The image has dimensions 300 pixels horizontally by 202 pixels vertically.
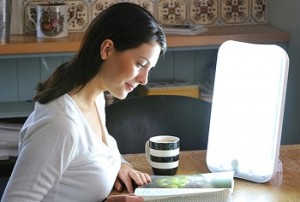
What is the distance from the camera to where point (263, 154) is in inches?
61.7

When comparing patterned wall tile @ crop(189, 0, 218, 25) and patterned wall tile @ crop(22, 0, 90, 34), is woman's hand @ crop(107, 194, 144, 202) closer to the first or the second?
patterned wall tile @ crop(22, 0, 90, 34)

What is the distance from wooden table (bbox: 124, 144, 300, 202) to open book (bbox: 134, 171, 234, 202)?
0.04 meters

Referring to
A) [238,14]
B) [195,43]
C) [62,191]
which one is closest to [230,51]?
[62,191]

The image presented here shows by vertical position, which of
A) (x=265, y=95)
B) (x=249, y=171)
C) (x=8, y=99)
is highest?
(x=265, y=95)

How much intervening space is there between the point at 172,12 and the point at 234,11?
0.98ft

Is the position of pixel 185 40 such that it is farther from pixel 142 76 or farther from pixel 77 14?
pixel 142 76

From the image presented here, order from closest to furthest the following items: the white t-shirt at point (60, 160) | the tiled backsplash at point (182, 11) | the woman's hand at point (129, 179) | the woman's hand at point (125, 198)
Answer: the white t-shirt at point (60, 160) < the woman's hand at point (125, 198) < the woman's hand at point (129, 179) < the tiled backsplash at point (182, 11)

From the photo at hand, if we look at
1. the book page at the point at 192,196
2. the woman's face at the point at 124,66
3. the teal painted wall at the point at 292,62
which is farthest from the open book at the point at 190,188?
the teal painted wall at the point at 292,62

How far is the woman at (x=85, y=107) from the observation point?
1.29 meters

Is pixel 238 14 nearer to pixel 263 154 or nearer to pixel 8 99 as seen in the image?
pixel 8 99

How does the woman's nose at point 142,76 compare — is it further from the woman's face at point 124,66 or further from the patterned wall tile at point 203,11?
the patterned wall tile at point 203,11

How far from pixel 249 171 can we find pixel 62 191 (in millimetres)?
486

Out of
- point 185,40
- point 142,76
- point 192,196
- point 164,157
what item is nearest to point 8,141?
point 185,40

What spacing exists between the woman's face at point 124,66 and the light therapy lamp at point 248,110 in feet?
0.84
